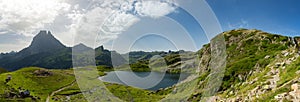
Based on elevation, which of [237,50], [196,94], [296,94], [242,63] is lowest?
[296,94]

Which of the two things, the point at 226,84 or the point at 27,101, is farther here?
the point at 27,101

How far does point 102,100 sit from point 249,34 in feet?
235

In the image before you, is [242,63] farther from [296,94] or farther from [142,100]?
[296,94]

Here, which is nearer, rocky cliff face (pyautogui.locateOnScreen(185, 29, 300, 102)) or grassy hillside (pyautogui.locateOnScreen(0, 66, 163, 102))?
rocky cliff face (pyautogui.locateOnScreen(185, 29, 300, 102))

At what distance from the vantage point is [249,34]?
119750 millimetres

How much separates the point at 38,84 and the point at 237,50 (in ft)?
423

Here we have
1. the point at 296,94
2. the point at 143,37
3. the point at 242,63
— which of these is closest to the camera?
the point at 296,94

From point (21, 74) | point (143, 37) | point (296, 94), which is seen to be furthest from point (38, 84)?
point (296, 94)

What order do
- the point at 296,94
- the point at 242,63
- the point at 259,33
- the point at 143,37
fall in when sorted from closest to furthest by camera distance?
1. the point at 296,94
2. the point at 143,37
3. the point at 242,63
4. the point at 259,33

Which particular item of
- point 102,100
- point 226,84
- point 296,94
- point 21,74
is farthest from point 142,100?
point 21,74

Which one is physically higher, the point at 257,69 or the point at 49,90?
the point at 49,90

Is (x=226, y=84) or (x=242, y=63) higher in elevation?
(x=242, y=63)

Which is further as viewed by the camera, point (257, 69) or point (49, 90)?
point (49, 90)

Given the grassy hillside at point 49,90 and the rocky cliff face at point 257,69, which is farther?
the grassy hillside at point 49,90
